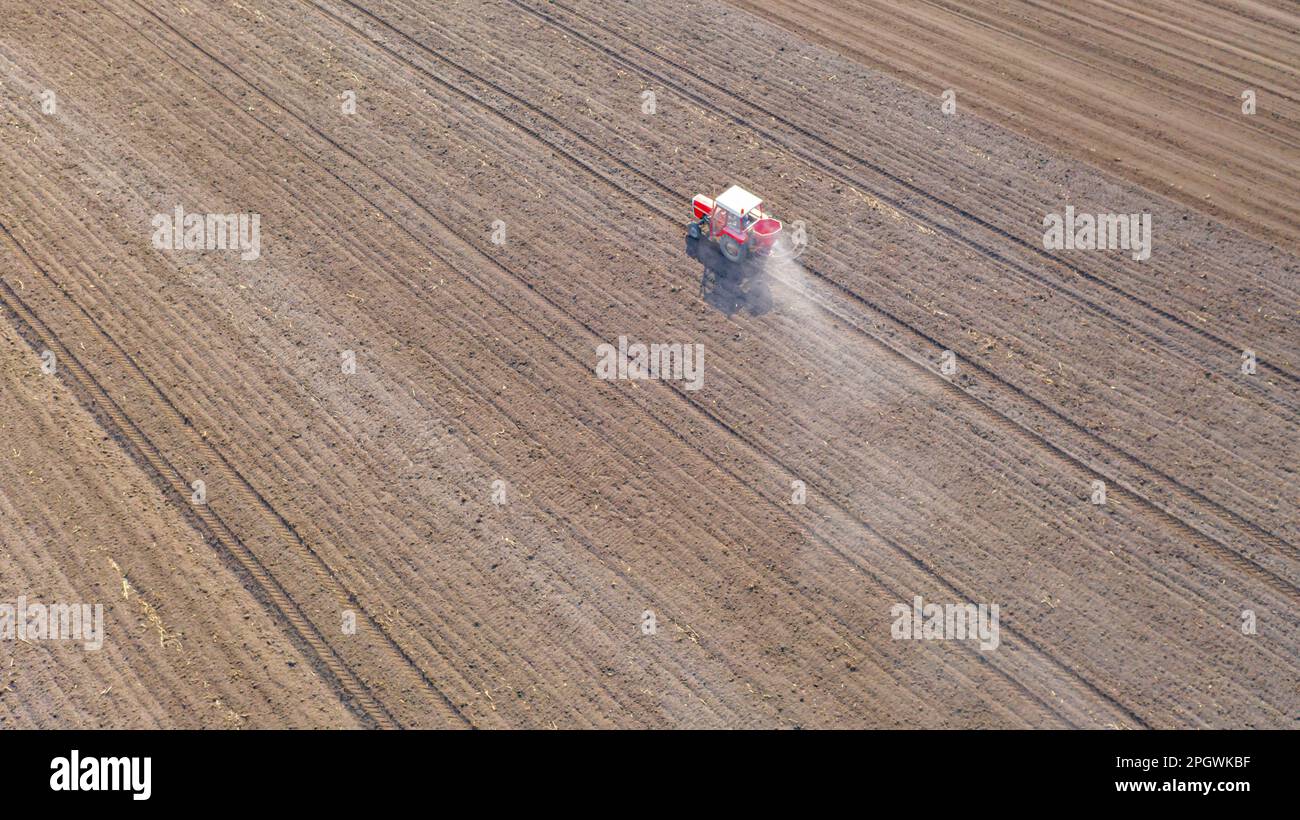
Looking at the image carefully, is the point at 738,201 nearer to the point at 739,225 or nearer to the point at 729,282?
the point at 739,225

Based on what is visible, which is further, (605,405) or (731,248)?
(731,248)

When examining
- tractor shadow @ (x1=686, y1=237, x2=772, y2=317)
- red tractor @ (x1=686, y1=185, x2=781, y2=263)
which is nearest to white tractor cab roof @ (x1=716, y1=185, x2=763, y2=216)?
red tractor @ (x1=686, y1=185, x2=781, y2=263)

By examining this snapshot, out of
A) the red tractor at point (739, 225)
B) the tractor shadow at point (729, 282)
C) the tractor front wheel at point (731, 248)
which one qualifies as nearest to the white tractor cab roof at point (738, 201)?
the red tractor at point (739, 225)

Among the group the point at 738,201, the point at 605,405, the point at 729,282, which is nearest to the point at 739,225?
the point at 738,201

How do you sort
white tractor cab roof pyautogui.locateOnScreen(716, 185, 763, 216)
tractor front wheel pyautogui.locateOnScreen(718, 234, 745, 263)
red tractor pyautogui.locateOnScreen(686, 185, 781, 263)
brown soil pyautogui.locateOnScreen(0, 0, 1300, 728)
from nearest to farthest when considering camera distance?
brown soil pyautogui.locateOnScreen(0, 0, 1300, 728)
white tractor cab roof pyautogui.locateOnScreen(716, 185, 763, 216)
red tractor pyautogui.locateOnScreen(686, 185, 781, 263)
tractor front wheel pyautogui.locateOnScreen(718, 234, 745, 263)

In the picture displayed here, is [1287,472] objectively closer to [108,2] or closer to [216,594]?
[216,594]

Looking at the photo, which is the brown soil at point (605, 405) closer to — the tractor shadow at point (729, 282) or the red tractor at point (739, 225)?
the tractor shadow at point (729, 282)

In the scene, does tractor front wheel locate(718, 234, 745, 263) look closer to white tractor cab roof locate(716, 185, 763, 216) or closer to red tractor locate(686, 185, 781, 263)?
red tractor locate(686, 185, 781, 263)
